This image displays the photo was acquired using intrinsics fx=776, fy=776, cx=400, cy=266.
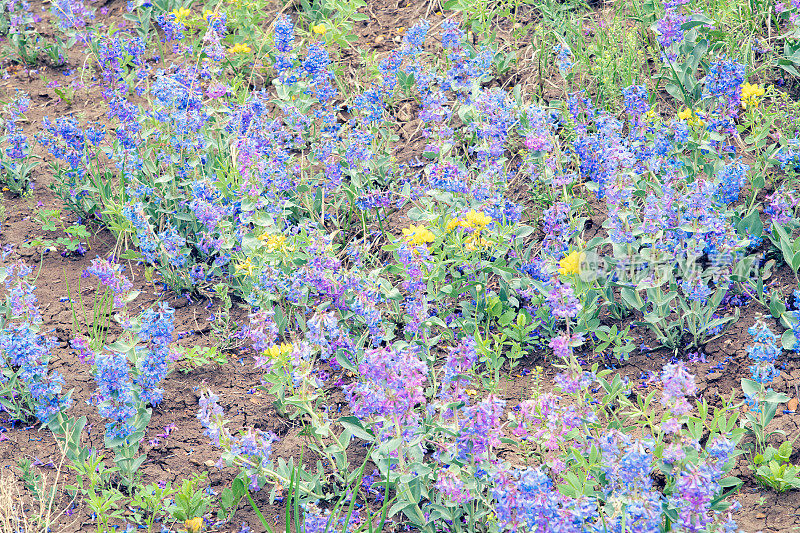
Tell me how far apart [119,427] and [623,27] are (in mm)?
3589

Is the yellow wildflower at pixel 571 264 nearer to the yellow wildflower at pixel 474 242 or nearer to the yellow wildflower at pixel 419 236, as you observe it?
the yellow wildflower at pixel 474 242

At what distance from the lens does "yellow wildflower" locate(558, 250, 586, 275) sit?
3.14m

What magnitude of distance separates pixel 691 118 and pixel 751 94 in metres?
0.29

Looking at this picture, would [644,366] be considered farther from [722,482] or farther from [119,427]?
[119,427]

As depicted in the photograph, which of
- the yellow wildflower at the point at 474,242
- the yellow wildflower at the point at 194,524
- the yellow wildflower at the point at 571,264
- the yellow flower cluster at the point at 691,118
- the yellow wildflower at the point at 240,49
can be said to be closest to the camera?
the yellow wildflower at the point at 194,524

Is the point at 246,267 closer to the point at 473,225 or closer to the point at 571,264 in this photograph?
the point at 473,225

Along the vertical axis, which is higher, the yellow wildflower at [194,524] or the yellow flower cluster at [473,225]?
the yellow flower cluster at [473,225]

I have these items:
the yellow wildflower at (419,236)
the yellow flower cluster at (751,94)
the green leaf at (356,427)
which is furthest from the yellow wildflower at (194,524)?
the yellow flower cluster at (751,94)

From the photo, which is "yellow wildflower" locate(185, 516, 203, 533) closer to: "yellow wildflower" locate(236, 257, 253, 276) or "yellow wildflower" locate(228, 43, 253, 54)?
"yellow wildflower" locate(236, 257, 253, 276)

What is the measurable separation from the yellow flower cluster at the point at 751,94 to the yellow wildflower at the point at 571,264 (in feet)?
4.33

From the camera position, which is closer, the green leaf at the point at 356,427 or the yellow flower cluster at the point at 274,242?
the green leaf at the point at 356,427

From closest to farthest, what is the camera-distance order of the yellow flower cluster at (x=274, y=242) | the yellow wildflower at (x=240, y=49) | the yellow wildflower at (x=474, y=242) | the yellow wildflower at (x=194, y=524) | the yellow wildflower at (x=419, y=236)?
the yellow wildflower at (x=194, y=524)
the yellow wildflower at (x=419, y=236)
the yellow wildflower at (x=474, y=242)
the yellow flower cluster at (x=274, y=242)
the yellow wildflower at (x=240, y=49)

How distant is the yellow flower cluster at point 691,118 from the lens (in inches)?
148

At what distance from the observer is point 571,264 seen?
316cm
